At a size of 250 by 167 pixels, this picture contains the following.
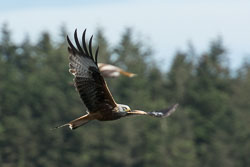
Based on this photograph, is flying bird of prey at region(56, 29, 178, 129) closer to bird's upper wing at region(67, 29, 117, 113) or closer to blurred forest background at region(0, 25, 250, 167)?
bird's upper wing at region(67, 29, 117, 113)

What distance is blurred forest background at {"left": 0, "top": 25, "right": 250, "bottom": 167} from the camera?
52688 mm

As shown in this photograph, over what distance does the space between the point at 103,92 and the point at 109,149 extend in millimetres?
41602

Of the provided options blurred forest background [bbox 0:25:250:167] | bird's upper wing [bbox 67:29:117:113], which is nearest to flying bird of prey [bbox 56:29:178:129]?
bird's upper wing [bbox 67:29:117:113]

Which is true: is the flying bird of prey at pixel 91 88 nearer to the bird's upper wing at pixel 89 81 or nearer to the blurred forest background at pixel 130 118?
the bird's upper wing at pixel 89 81

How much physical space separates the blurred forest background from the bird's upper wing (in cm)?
3996

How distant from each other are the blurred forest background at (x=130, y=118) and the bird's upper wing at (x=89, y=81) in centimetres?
3996

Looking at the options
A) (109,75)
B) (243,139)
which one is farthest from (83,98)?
(243,139)

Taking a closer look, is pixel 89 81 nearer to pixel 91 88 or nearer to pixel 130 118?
pixel 91 88

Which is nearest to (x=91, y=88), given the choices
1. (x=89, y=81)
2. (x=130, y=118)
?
(x=89, y=81)

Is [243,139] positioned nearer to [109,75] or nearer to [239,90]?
[239,90]

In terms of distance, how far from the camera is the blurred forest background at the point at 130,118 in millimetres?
52688

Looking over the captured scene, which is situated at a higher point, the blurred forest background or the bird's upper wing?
the bird's upper wing

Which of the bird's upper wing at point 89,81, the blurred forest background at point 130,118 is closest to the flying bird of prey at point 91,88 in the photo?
the bird's upper wing at point 89,81

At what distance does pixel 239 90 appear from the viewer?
200 feet
